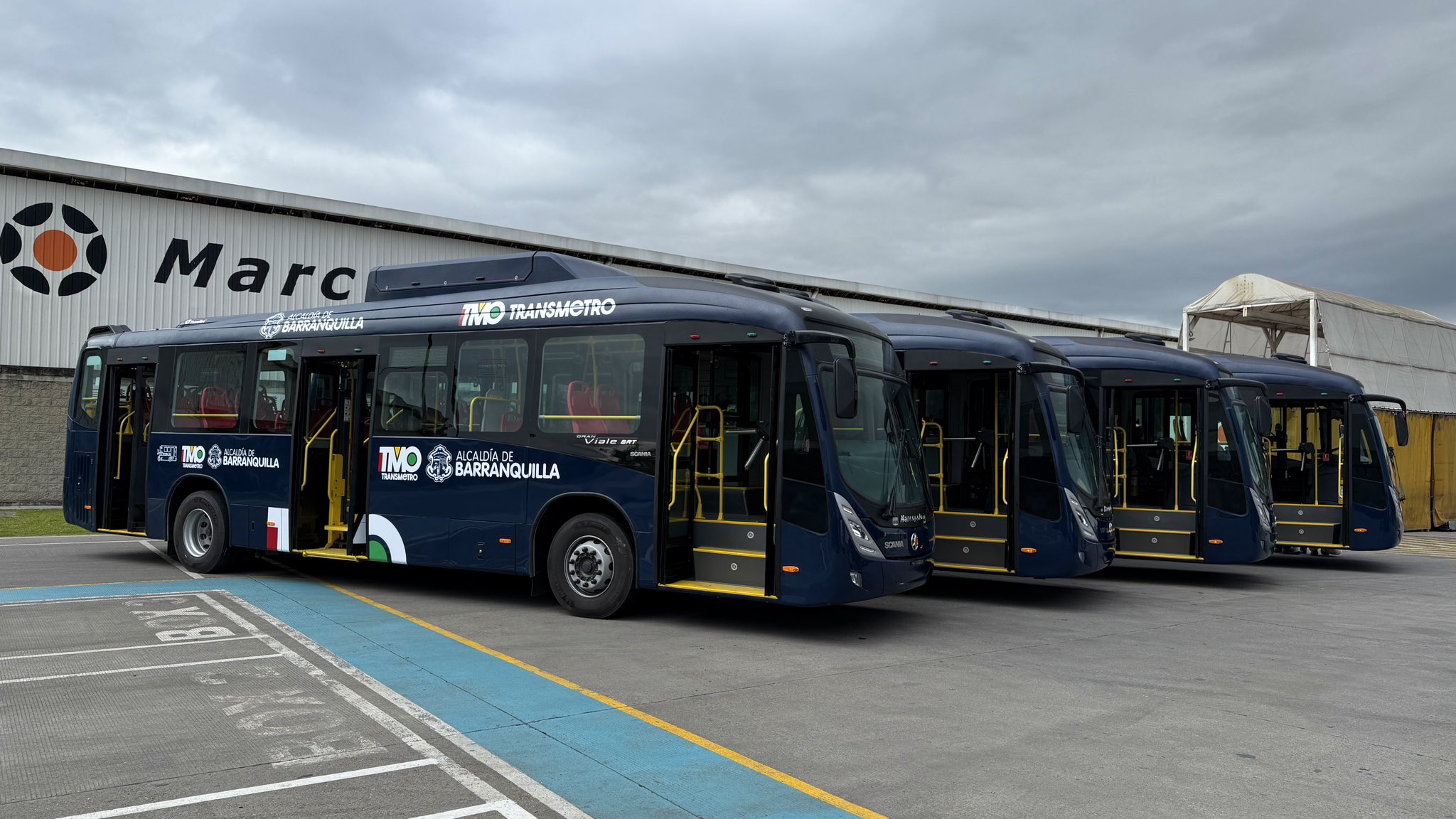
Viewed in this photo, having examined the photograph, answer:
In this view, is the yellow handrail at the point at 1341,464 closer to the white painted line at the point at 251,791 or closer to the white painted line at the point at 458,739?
the white painted line at the point at 458,739

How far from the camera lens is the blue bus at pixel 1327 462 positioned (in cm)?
1573

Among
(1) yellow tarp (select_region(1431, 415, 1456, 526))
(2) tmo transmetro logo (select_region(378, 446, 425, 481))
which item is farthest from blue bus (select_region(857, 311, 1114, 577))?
(1) yellow tarp (select_region(1431, 415, 1456, 526))

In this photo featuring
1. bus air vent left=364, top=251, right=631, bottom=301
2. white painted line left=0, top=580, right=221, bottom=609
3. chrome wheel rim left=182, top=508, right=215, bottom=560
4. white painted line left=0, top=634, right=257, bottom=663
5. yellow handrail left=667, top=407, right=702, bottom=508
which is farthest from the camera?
chrome wheel rim left=182, top=508, right=215, bottom=560

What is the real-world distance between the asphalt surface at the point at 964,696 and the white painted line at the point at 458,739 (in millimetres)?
149

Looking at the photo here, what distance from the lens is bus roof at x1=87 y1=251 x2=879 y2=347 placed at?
9297 mm

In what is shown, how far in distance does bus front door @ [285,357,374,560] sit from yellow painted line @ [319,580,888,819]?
3307 millimetres

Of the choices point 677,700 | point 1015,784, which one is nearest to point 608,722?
point 677,700

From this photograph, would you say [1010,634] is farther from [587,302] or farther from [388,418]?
[388,418]

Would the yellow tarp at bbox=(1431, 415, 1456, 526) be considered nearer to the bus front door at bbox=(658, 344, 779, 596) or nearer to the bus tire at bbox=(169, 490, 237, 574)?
the bus front door at bbox=(658, 344, 779, 596)

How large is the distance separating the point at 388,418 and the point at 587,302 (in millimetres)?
2825

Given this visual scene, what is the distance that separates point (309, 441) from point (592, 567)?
4.35m

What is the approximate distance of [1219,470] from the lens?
13.5 m

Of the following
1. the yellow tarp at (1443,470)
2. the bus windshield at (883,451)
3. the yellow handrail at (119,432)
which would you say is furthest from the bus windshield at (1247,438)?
the yellow handrail at (119,432)

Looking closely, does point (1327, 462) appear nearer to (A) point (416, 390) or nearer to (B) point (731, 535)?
(B) point (731, 535)
